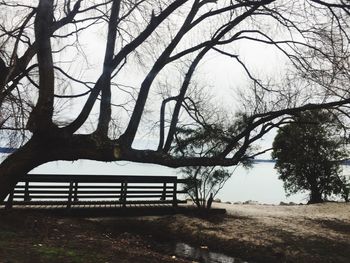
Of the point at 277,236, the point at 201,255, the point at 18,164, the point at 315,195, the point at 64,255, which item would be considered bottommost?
the point at 201,255

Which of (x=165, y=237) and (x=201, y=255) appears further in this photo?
(x=165, y=237)

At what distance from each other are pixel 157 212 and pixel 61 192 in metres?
3.28

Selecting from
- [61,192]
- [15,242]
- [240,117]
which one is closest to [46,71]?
[15,242]

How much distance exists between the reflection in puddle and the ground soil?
312 mm

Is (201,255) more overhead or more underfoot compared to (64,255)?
more underfoot

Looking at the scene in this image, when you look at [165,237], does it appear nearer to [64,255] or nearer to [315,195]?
[64,255]

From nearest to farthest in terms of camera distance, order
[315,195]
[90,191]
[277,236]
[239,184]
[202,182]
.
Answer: [277,236], [90,191], [202,182], [315,195], [239,184]

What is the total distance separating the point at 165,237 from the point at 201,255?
206 cm

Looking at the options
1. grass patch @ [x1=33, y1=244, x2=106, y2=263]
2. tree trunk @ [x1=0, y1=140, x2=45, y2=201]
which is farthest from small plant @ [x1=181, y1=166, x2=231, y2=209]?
grass patch @ [x1=33, y1=244, x2=106, y2=263]

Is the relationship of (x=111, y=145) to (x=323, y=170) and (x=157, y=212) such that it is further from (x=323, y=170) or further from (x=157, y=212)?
(x=323, y=170)

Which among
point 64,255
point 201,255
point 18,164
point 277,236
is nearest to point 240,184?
point 277,236

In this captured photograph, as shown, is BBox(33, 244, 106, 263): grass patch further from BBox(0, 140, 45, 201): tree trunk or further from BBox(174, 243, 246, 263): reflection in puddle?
BBox(174, 243, 246, 263): reflection in puddle

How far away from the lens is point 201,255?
30.3ft

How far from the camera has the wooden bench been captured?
12.5m
